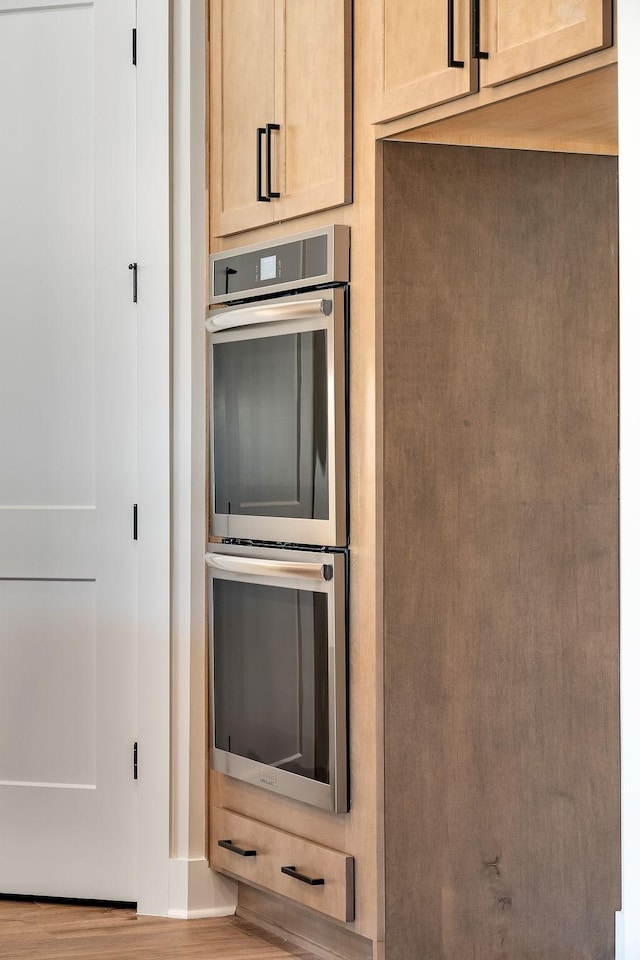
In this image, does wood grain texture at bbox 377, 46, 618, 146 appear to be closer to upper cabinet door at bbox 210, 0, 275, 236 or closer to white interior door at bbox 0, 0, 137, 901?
upper cabinet door at bbox 210, 0, 275, 236

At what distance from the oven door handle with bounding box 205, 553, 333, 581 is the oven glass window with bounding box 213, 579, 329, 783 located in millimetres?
38

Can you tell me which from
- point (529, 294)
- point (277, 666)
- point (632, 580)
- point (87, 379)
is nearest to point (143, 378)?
point (87, 379)

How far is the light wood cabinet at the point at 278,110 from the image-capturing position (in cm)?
Result: 232

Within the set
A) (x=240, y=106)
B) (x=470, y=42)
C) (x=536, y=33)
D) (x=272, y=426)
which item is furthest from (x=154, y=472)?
(x=536, y=33)

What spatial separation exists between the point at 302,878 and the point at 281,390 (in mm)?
1033

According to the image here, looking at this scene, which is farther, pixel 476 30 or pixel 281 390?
pixel 281 390

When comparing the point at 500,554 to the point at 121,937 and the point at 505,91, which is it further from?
the point at 121,937

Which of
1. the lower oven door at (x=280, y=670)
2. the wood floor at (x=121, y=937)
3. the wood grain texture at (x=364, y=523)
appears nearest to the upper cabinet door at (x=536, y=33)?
the wood grain texture at (x=364, y=523)

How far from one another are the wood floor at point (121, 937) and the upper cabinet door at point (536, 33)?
1.87 meters

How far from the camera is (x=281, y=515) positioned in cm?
248

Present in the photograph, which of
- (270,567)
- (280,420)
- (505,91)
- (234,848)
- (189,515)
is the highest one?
(505,91)

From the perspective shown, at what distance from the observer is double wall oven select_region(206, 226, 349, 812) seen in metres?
2.33

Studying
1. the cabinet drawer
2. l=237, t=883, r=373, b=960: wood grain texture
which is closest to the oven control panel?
the cabinet drawer

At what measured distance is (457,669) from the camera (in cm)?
229
